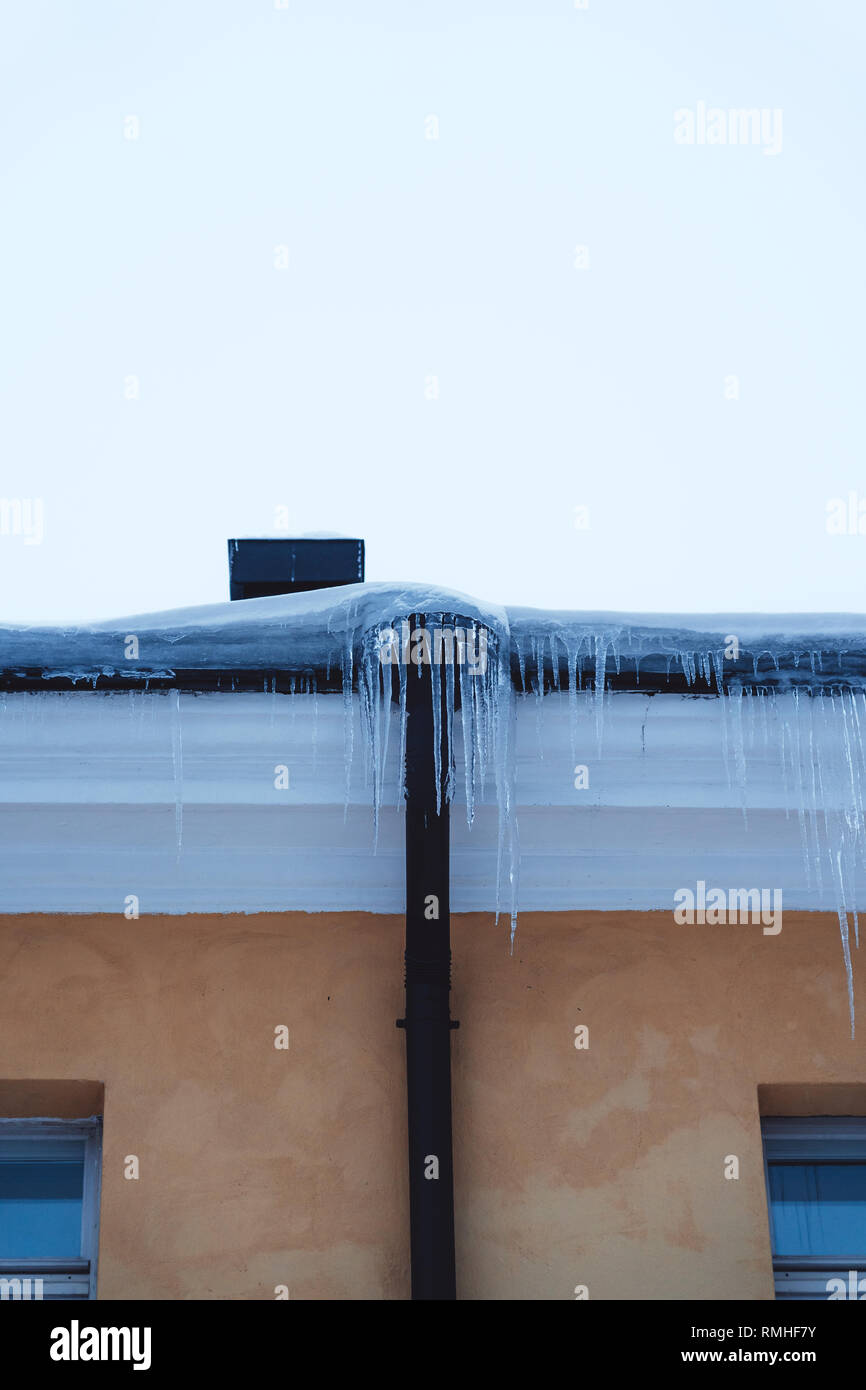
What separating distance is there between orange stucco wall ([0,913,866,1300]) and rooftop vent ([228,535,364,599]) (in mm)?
3141

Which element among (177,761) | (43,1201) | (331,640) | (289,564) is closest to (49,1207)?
(43,1201)

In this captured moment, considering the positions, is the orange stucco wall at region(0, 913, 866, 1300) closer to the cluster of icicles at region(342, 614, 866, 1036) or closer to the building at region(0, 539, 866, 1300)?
the building at region(0, 539, 866, 1300)

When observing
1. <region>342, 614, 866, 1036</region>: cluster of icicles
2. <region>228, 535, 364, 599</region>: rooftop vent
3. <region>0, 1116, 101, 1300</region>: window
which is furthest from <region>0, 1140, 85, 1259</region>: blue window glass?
<region>228, 535, 364, 599</region>: rooftop vent

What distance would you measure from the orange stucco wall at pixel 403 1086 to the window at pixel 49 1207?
0.09 m

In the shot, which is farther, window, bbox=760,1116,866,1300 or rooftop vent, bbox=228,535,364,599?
rooftop vent, bbox=228,535,364,599

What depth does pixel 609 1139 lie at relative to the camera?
2896 millimetres

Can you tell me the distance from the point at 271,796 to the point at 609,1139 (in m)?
1.23

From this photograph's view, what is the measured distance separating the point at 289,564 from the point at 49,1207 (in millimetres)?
3602

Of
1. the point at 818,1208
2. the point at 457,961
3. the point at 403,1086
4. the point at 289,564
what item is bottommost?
the point at 818,1208

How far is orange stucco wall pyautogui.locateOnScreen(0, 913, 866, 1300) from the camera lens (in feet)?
9.16

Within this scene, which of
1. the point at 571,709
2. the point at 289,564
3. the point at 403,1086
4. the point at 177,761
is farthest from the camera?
the point at 289,564

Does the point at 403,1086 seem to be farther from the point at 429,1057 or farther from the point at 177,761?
the point at 177,761

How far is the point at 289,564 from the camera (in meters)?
5.98
